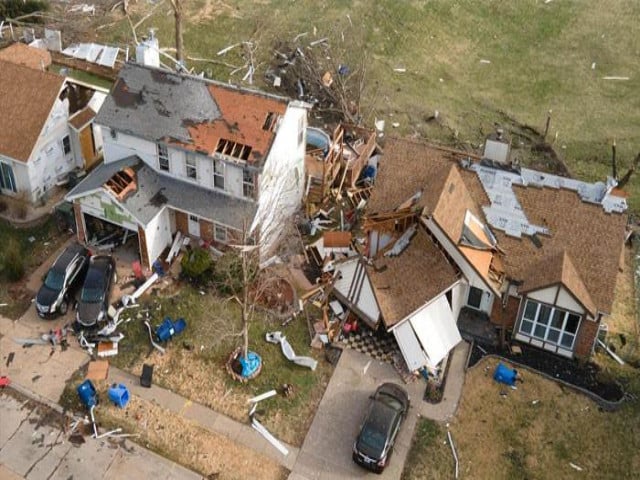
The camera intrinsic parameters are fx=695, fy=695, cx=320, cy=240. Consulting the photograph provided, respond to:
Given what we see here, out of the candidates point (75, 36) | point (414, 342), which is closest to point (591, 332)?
point (414, 342)

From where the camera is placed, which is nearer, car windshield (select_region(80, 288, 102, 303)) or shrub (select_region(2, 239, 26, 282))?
car windshield (select_region(80, 288, 102, 303))

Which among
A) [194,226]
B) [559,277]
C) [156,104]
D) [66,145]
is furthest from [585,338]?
[66,145]

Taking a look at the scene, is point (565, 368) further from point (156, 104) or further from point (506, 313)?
point (156, 104)

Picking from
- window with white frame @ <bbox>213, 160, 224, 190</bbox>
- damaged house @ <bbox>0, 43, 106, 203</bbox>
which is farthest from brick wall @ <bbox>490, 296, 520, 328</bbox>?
damaged house @ <bbox>0, 43, 106, 203</bbox>

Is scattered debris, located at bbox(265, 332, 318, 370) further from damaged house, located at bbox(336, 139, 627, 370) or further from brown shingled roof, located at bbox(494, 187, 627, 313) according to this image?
brown shingled roof, located at bbox(494, 187, 627, 313)

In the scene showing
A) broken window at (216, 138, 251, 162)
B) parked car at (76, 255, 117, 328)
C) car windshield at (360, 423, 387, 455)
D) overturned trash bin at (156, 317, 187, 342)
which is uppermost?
broken window at (216, 138, 251, 162)
